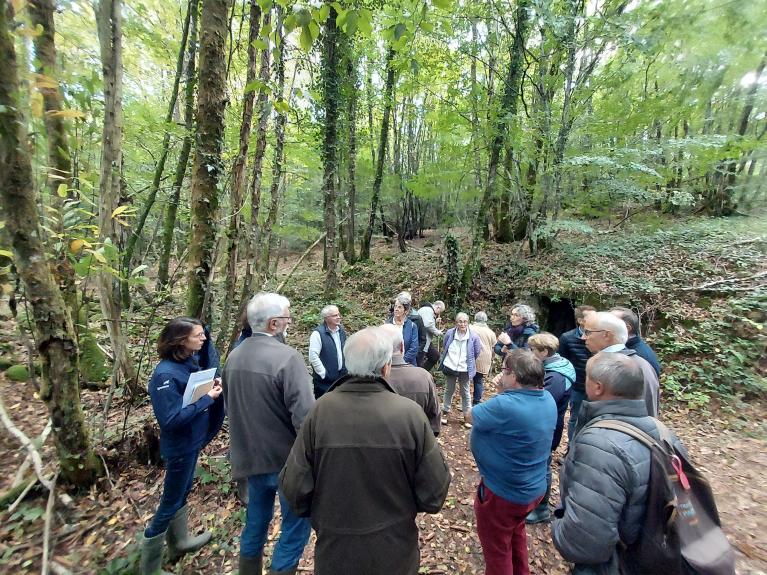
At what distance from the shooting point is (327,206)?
996 cm

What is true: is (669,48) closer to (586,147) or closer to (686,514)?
(586,147)

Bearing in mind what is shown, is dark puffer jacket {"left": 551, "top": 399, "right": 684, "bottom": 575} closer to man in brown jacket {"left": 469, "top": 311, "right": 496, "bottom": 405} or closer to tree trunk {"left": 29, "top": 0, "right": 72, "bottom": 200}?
man in brown jacket {"left": 469, "top": 311, "right": 496, "bottom": 405}

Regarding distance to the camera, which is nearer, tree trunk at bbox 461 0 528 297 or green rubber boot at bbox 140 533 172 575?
green rubber boot at bbox 140 533 172 575

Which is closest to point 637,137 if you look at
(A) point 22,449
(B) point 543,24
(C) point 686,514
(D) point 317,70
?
(B) point 543,24

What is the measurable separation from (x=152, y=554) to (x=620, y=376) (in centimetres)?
353

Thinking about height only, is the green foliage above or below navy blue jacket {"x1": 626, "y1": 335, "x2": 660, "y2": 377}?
below

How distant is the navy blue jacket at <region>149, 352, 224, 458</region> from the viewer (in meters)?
2.37

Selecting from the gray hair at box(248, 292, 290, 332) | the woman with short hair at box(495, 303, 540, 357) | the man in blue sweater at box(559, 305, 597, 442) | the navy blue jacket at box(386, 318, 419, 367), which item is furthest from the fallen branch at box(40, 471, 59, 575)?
the woman with short hair at box(495, 303, 540, 357)

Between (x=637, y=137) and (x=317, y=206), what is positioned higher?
(x=637, y=137)

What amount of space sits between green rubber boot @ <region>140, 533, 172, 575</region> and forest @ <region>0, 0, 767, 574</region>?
0.95 feet

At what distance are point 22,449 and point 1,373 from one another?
1.95 metres

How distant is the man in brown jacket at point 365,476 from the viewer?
5.53ft

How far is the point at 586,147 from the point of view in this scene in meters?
Answer: 9.16

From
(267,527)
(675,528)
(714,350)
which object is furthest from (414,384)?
(714,350)
